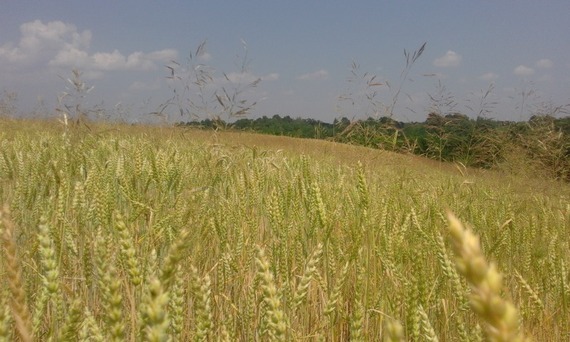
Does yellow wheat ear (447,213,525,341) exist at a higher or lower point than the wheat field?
higher

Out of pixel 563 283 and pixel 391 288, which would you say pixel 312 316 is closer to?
pixel 391 288

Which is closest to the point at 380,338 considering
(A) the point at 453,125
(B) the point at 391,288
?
(B) the point at 391,288

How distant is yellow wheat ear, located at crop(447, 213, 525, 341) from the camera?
0.25 metres

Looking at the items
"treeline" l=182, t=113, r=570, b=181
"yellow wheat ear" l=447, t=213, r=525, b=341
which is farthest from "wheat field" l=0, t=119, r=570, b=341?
"treeline" l=182, t=113, r=570, b=181

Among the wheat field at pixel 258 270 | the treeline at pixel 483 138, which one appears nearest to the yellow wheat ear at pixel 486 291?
the wheat field at pixel 258 270

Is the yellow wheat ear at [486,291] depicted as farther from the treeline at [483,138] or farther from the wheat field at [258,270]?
the treeline at [483,138]

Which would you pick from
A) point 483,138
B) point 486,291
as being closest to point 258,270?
point 486,291

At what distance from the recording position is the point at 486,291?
0.25 meters

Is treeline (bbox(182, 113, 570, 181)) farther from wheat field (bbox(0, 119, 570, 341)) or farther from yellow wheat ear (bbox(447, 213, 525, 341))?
yellow wheat ear (bbox(447, 213, 525, 341))

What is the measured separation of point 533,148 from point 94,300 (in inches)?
238

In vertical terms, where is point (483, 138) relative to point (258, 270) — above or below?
above

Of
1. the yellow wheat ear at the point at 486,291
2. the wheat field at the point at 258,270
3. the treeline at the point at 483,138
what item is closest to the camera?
the yellow wheat ear at the point at 486,291

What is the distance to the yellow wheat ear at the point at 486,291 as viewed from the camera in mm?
249

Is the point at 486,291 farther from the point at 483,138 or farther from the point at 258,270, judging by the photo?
the point at 483,138
